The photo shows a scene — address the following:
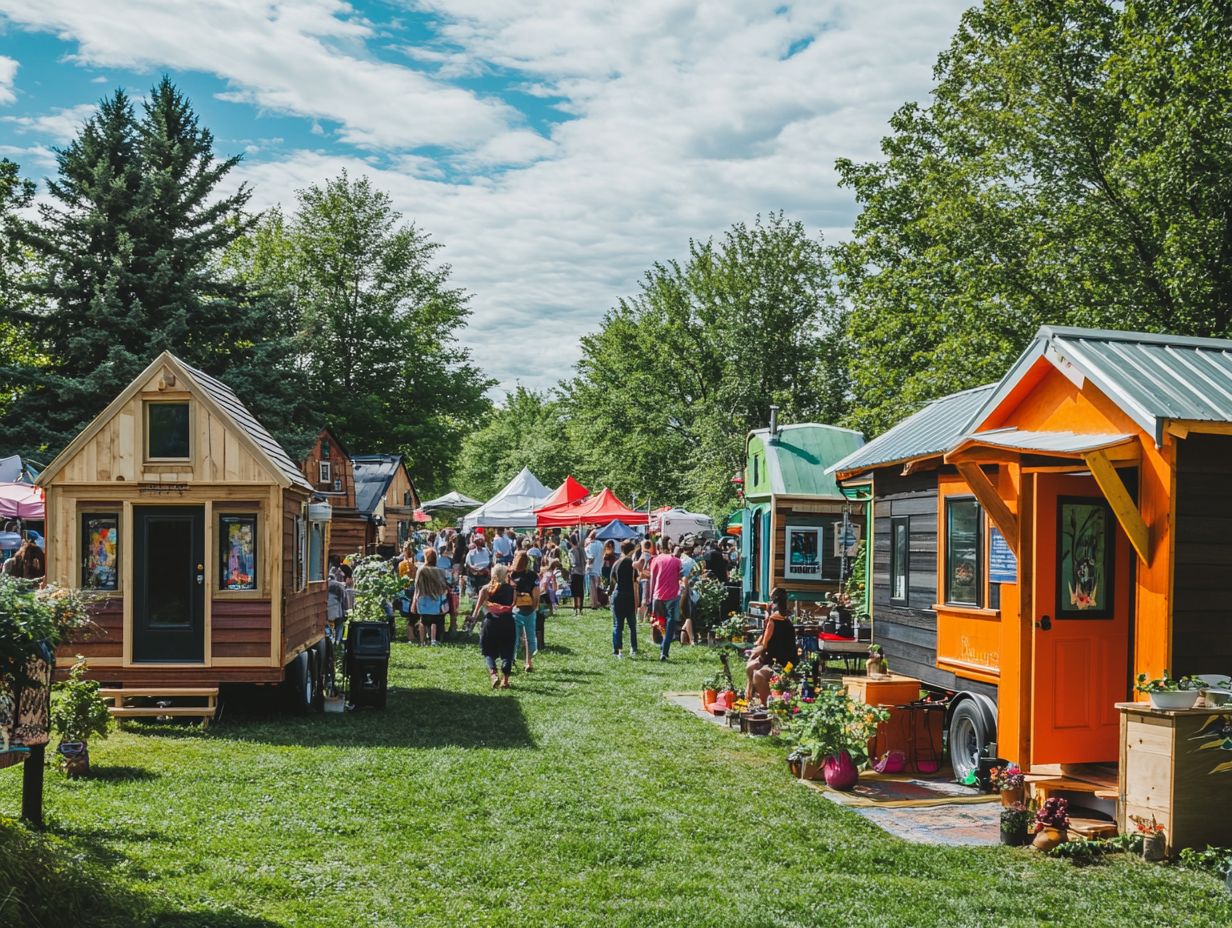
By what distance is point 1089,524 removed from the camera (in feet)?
31.0

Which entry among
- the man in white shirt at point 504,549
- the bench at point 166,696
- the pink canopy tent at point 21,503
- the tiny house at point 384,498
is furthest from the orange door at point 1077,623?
the tiny house at point 384,498

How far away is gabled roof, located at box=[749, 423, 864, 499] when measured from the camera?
22406 mm

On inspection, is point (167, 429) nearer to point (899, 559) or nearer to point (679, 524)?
point (899, 559)

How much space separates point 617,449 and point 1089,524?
130 ft

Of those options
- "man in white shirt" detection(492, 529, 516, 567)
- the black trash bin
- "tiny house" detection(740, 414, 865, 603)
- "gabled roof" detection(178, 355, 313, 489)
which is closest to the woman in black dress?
the black trash bin

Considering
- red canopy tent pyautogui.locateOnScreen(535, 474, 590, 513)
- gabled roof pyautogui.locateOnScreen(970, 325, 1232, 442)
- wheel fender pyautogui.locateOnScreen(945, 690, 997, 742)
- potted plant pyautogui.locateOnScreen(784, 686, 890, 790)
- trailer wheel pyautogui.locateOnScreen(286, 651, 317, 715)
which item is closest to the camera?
gabled roof pyautogui.locateOnScreen(970, 325, 1232, 442)

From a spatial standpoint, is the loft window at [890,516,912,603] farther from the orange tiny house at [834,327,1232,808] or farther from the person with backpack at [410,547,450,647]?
the person with backpack at [410,547,450,647]

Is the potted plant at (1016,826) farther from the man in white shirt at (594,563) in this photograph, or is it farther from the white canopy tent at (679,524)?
the white canopy tent at (679,524)

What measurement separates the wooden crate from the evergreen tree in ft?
67.1

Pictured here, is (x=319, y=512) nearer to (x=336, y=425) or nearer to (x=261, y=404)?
(x=261, y=404)

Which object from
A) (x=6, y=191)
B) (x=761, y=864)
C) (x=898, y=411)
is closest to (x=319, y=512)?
(x=761, y=864)

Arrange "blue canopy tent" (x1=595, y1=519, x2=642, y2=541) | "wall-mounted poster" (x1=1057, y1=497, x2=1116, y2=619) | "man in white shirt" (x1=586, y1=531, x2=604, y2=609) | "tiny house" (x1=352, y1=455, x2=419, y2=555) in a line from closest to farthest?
"wall-mounted poster" (x1=1057, y1=497, x2=1116, y2=619), "man in white shirt" (x1=586, y1=531, x2=604, y2=609), "blue canopy tent" (x1=595, y1=519, x2=642, y2=541), "tiny house" (x1=352, y1=455, x2=419, y2=555)

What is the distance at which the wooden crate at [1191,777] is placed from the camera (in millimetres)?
7504

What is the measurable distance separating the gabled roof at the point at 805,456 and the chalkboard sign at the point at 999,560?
11080mm
